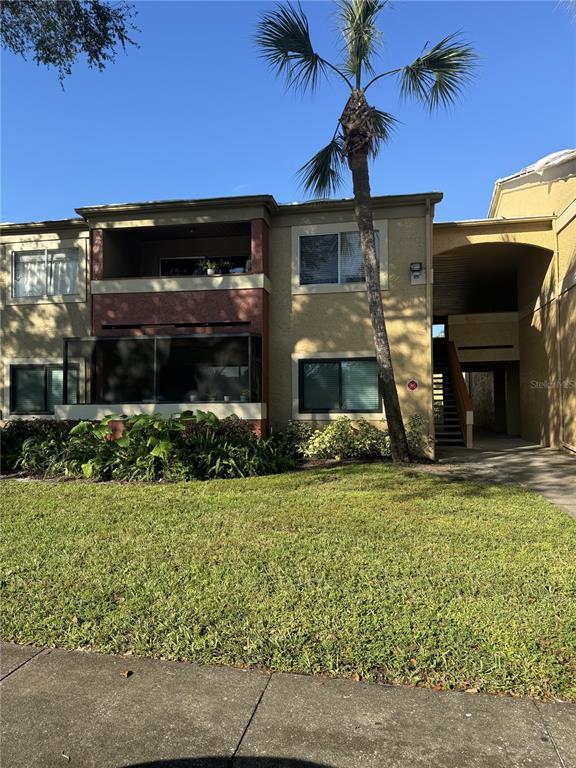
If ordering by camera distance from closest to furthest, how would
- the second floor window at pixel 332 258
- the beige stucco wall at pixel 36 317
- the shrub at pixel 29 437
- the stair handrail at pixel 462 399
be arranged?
the shrub at pixel 29 437 < the second floor window at pixel 332 258 < the beige stucco wall at pixel 36 317 < the stair handrail at pixel 462 399

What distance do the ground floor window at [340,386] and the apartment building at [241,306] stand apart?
0.03 m

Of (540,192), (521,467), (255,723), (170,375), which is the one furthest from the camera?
(540,192)

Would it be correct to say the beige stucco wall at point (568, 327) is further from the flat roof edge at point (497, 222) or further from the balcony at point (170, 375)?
the balcony at point (170, 375)

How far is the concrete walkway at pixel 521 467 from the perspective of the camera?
8.78m

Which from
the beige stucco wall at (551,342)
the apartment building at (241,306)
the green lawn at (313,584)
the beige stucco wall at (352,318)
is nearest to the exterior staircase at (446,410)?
the apartment building at (241,306)

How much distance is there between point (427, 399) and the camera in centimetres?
1279

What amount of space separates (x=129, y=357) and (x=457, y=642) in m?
11.2

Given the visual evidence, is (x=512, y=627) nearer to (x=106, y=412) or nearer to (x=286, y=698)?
(x=286, y=698)

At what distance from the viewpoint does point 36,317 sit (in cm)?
1463

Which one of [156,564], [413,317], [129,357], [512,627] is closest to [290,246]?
[413,317]

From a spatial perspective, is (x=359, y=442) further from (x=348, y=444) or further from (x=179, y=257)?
(x=179, y=257)

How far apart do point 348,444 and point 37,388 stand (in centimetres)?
847

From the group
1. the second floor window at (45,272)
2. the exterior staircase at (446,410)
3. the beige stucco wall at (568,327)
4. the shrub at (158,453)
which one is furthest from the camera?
the exterior staircase at (446,410)

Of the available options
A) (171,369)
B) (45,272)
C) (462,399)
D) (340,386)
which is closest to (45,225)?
(45,272)
